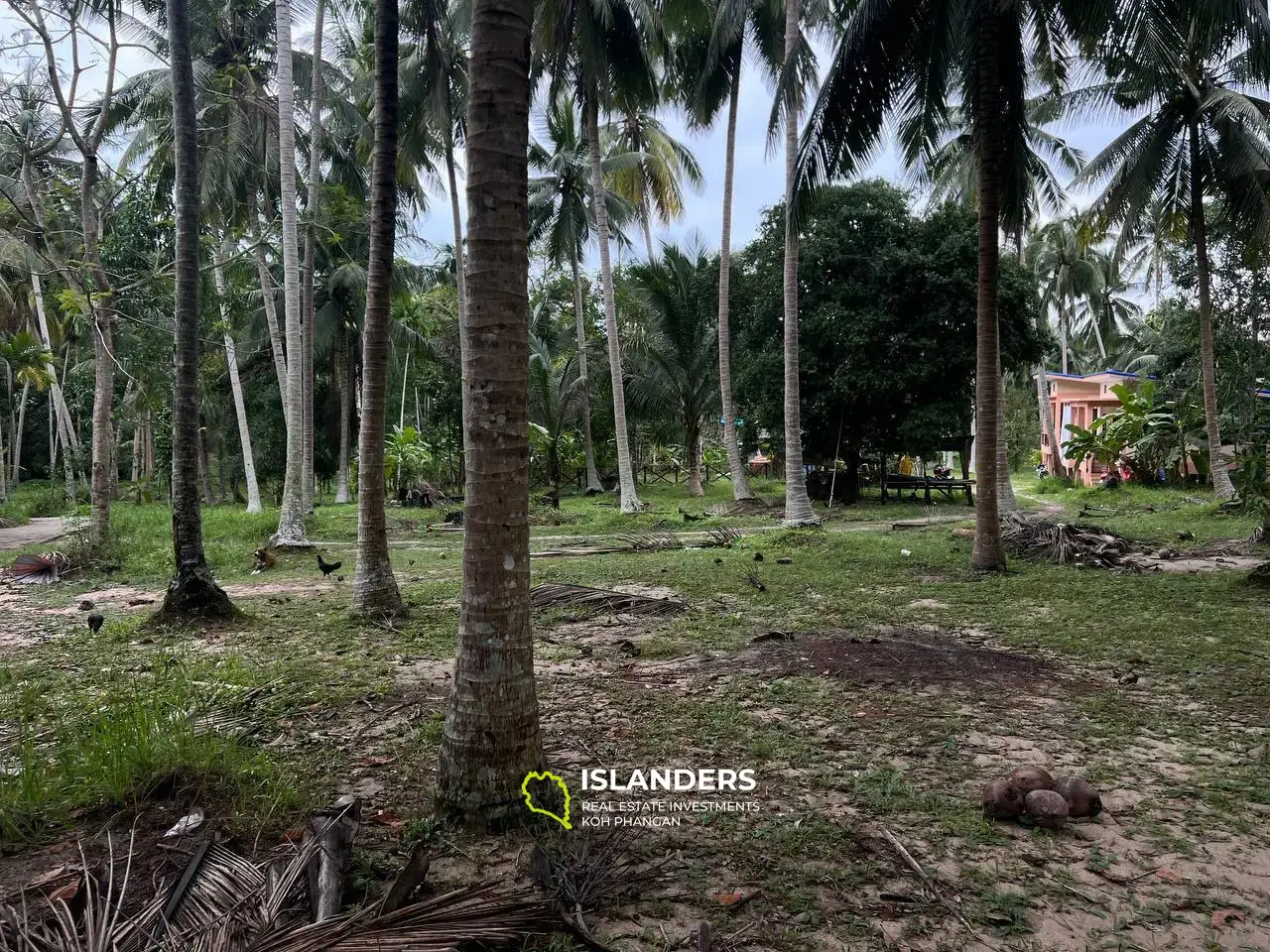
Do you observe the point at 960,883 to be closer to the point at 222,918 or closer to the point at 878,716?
the point at 878,716

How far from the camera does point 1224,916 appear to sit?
262 centimetres

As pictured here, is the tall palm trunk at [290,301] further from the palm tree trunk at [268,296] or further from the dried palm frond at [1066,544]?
the dried palm frond at [1066,544]

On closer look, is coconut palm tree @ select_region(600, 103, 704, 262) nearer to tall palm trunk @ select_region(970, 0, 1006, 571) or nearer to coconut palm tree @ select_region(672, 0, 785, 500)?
coconut palm tree @ select_region(672, 0, 785, 500)

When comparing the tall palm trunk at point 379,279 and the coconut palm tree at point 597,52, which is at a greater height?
the coconut palm tree at point 597,52

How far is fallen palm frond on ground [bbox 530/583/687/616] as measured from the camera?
316 inches

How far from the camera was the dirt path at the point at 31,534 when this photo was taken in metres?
15.5

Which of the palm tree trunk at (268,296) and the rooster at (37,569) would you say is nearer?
the rooster at (37,569)

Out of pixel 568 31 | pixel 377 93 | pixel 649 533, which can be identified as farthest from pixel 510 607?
pixel 568 31

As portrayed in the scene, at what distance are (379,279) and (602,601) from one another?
12.9 feet

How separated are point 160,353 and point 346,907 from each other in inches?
590

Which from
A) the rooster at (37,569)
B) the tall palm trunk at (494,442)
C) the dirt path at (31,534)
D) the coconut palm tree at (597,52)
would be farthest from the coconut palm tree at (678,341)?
the tall palm trunk at (494,442)

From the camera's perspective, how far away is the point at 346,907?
2664 millimetres

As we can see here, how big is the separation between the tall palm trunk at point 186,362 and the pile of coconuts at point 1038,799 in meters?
6.99

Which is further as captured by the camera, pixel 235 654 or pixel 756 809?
pixel 235 654
